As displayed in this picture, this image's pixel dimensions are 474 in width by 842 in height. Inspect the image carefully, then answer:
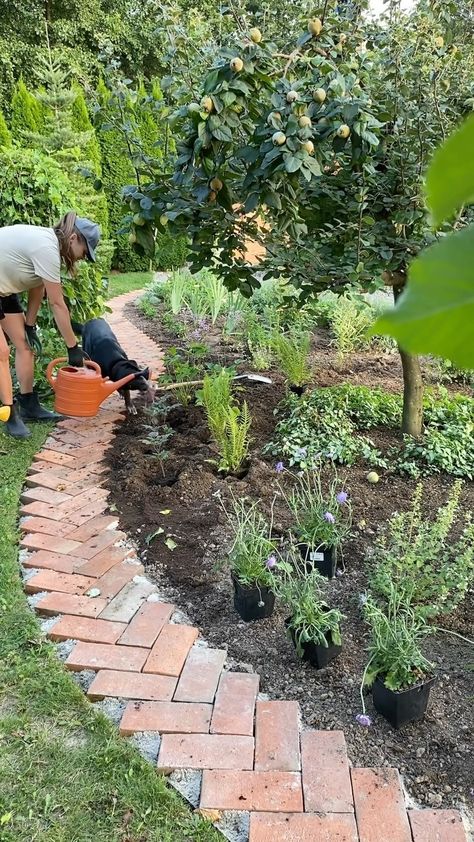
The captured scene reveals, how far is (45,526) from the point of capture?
301cm

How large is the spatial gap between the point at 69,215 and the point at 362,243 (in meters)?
1.83

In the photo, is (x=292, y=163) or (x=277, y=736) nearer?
(x=277, y=736)

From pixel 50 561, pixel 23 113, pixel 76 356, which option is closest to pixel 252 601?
pixel 50 561

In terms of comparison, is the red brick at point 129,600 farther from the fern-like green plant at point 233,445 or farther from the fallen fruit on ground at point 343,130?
the fallen fruit on ground at point 343,130

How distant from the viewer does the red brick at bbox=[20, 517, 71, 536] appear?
2969 millimetres

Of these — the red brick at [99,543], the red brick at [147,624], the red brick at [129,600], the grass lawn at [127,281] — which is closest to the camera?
the red brick at [147,624]

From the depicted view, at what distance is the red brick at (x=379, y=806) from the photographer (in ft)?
A: 5.44

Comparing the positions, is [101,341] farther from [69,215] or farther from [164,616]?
[164,616]

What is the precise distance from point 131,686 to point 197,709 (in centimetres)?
24

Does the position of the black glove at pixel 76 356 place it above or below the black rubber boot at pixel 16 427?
above

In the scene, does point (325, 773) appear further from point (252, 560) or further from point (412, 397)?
point (412, 397)

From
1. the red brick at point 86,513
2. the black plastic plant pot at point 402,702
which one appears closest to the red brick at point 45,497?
the red brick at point 86,513

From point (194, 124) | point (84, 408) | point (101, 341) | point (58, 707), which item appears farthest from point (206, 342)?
point (58, 707)

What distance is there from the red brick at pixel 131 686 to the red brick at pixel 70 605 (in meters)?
0.32
